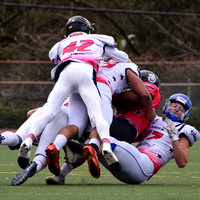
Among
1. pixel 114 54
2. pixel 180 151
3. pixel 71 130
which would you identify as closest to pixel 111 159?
pixel 71 130

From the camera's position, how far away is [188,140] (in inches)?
231

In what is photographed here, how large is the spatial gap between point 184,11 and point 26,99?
30.8 ft

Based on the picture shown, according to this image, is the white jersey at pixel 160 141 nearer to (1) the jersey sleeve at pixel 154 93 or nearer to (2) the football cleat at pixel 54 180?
(1) the jersey sleeve at pixel 154 93

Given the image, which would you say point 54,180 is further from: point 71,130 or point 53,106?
point 53,106

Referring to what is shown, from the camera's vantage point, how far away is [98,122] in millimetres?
5504

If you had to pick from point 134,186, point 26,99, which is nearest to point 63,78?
point 134,186

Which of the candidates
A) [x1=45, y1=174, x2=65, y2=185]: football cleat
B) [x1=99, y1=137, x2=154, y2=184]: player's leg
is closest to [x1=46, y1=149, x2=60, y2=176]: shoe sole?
[x1=45, y1=174, x2=65, y2=185]: football cleat

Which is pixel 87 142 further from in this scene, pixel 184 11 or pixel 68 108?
pixel 184 11

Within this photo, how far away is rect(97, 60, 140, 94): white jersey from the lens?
6164mm

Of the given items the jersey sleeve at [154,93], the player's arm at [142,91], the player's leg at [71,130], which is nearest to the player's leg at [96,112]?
the player's leg at [71,130]
